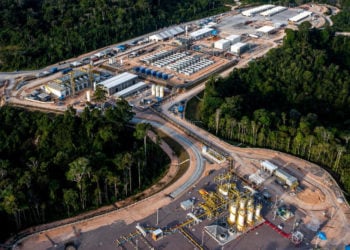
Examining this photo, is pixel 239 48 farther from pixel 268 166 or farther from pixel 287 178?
pixel 287 178

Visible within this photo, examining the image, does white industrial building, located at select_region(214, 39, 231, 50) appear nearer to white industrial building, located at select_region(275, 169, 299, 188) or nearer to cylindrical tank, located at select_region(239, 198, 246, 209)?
white industrial building, located at select_region(275, 169, 299, 188)

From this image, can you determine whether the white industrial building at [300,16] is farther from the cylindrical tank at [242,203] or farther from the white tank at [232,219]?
the white tank at [232,219]

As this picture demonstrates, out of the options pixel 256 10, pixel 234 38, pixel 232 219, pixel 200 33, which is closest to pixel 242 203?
pixel 232 219

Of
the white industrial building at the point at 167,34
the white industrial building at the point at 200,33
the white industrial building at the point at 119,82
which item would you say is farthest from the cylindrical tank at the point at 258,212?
the white industrial building at the point at 167,34

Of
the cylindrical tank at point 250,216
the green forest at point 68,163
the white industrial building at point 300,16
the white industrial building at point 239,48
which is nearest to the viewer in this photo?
the cylindrical tank at point 250,216

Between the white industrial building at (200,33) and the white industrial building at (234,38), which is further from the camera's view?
the white industrial building at (200,33)

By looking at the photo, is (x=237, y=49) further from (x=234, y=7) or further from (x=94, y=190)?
(x=94, y=190)
